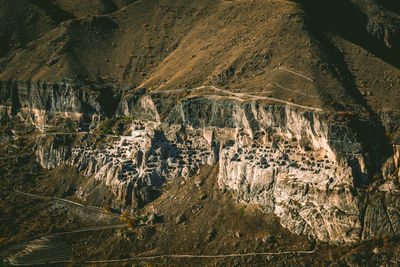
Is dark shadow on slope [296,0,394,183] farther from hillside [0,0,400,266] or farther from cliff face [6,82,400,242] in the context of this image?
cliff face [6,82,400,242]

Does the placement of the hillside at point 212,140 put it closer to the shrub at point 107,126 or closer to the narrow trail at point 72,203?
the narrow trail at point 72,203

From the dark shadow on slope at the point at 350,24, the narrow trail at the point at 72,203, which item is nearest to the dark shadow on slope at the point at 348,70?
the dark shadow on slope at the point at 350,24

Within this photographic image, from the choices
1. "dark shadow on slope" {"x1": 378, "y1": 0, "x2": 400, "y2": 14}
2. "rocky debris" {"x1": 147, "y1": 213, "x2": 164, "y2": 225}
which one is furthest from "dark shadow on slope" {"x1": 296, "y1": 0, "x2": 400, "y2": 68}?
"rocky debris" {"x1": 147, "y1": 213, "x2": 164, "y2": 225}

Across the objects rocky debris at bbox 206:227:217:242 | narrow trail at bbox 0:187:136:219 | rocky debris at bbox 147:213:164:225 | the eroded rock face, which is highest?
the eroded rock face

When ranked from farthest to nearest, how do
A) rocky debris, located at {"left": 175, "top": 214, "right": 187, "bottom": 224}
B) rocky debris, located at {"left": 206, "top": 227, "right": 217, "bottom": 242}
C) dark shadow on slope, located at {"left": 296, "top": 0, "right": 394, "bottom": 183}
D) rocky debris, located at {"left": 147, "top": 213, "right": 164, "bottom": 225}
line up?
1. rocky debris, located at {"left": 147, "top": 213, "right": 164, "bottom": 225}
2. rocky debris, located at {"left": 175, "top": 214, "right": 187, "bottom": 224}
3. rocky debris, located at {"left": 206, "top": 227, "right": 217, "bottom": 242}
4. dark shadow on slope, located at {"left": 296, "top": 0, "right": 394, "bottom": 183}

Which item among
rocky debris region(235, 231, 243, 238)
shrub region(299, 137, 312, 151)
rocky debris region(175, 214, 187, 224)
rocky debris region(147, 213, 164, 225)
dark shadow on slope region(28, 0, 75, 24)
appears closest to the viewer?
rocky debris region(235, 231, 243, 238)

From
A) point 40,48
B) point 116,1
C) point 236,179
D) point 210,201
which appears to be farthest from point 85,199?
point 116,1

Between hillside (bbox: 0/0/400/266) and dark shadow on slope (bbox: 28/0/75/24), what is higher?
dark shadow on slope (bbox: 28/0/75/24)
